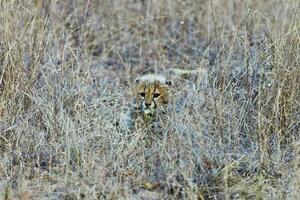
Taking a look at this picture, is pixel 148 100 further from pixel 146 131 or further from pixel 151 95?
pixel 146 131

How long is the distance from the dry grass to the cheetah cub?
0.34ft

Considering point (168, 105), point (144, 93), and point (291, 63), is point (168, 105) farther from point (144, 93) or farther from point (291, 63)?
point (291, 63)

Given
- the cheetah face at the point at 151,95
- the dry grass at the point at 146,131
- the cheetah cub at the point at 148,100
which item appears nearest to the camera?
the dry grass at the point at 146,131

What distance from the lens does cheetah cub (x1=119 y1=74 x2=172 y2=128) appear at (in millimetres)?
5654

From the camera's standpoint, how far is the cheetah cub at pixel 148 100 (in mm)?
5654

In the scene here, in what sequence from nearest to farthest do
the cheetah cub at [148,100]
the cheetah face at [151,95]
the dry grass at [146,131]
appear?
the dry grass at [146,131], the cheetah cub at [148,100], the cheetah face at [151,95]

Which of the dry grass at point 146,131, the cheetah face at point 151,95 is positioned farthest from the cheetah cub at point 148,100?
the dry grass at point 146,131

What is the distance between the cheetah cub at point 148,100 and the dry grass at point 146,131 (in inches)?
4.0

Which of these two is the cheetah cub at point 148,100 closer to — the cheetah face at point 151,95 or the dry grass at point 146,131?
the cheetah face at point 151,95

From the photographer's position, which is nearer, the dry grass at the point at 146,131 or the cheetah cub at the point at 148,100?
the dry grass at the point at 146,131

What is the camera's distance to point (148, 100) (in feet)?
19.0

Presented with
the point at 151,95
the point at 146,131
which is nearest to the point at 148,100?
the point at 151,95

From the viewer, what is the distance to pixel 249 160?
4.91m

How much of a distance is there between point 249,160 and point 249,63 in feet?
3.68
